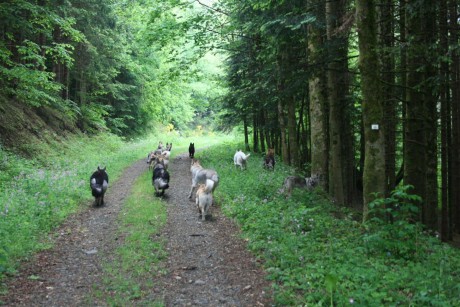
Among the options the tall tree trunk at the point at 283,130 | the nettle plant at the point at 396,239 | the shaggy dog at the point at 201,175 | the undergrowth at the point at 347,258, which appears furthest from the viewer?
the tall tree trunk at the point at 283,130

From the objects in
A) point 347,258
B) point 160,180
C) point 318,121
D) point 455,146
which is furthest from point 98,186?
point 455,146

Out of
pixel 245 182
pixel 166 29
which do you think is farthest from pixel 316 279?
pixel 166 29

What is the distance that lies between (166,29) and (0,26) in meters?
8.19

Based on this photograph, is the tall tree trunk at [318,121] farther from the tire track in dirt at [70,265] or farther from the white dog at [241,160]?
the tire track in dirt at [70,265]

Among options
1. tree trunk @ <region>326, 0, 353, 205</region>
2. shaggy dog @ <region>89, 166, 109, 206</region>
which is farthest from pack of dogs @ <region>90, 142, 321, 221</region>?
tree trunk @ <region>326, 0, 353, 205</region>

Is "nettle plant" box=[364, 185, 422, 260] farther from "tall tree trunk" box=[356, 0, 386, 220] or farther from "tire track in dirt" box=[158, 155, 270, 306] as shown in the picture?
"tire track in dirt" box=[158, 155, 270, 306]

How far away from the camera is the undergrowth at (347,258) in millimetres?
5105

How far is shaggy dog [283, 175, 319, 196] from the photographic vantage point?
41.7 feet

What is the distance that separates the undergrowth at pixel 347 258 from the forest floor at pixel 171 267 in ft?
1.40

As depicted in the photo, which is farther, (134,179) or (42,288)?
(134,179)

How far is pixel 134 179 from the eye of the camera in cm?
1812

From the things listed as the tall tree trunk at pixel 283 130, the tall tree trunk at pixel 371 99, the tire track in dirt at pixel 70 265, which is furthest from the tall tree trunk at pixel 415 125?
the tall tree trunk at pixel 283 130

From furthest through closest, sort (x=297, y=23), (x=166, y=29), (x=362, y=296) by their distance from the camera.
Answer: (x=166, y=29) → (x=297, y=23) → (x=362, y=296)

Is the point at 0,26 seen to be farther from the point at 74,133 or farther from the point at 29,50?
the point at 74,133
